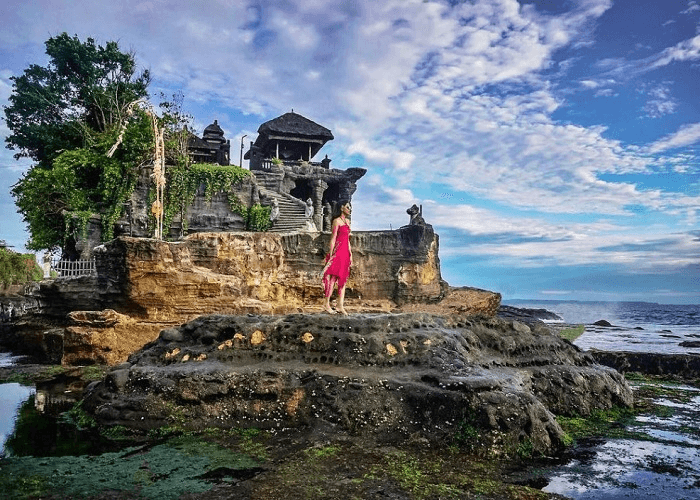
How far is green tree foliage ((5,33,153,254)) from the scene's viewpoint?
22047 mm

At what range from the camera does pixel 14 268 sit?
3659 cm

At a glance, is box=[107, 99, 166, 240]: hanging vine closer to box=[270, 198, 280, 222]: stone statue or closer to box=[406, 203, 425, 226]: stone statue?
box=[270, 198, 280, 222]: stone statue

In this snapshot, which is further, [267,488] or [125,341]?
[125,341]

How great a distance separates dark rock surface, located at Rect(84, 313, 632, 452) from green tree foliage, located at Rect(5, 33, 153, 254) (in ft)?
58.2

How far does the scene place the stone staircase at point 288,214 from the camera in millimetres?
25312

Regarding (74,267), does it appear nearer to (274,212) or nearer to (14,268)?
(274,212)

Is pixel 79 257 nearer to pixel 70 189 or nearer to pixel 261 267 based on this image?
pixel 70 189

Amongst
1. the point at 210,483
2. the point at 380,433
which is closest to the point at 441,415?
the point at 380,433

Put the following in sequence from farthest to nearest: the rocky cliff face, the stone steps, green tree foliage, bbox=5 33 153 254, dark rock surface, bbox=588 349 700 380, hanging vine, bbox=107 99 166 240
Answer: the stone steps
green tree foliage, bbox=5 33 153 254
hanging vine, bbox=107 99 166 240
dark rock surface, bbox=588 349 700 380
the rocky cliff face

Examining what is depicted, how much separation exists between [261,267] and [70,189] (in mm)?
13852

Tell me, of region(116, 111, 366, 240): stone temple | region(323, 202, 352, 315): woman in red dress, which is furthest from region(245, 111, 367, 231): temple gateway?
region(323, 202, 352, 315): woman in red dress

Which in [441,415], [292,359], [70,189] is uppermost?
[70,189]

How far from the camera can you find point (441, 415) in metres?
5.25

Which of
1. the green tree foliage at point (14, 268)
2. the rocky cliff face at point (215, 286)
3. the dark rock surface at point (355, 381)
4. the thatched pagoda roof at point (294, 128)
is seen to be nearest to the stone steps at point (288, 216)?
the thatched pagoda roof at point (294, 128)
